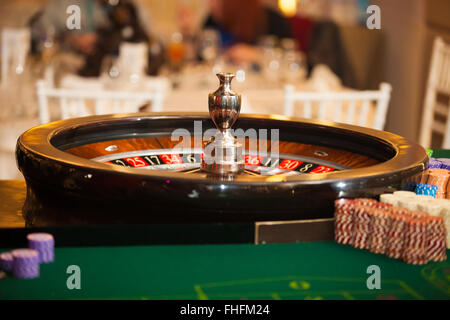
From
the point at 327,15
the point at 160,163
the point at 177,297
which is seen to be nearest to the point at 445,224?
the point at 177,297

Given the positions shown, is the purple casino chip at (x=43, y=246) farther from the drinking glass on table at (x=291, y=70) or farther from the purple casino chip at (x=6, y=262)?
the drinking glass on table at (x=291, y=70)

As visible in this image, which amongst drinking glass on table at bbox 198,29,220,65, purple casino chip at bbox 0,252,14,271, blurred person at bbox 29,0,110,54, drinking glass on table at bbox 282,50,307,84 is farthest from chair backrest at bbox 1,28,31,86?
purple casino chip at bbox 0,252,14,271

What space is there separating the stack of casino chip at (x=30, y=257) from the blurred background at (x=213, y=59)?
1.84 m

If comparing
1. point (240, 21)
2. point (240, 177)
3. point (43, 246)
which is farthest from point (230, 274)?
point (240, 21)

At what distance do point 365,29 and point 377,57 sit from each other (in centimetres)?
36

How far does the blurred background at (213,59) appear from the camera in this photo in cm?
394

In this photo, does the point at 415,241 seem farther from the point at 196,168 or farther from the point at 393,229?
the point at 196,168

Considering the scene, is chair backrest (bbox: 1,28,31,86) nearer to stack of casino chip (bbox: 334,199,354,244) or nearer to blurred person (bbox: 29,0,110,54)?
blurred person (bbox: 29,0,110,54)

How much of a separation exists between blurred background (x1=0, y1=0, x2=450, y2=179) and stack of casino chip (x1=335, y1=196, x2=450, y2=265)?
1.82m

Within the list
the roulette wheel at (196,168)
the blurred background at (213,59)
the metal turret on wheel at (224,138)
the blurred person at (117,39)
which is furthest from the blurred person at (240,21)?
the metal turret on wheel at (224,138)

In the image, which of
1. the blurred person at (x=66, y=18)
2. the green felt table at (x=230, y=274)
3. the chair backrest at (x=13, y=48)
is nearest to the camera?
the green felt table at (x=230, y=274)

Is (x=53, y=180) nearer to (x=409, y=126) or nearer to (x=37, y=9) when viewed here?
(x=409, y=126)
